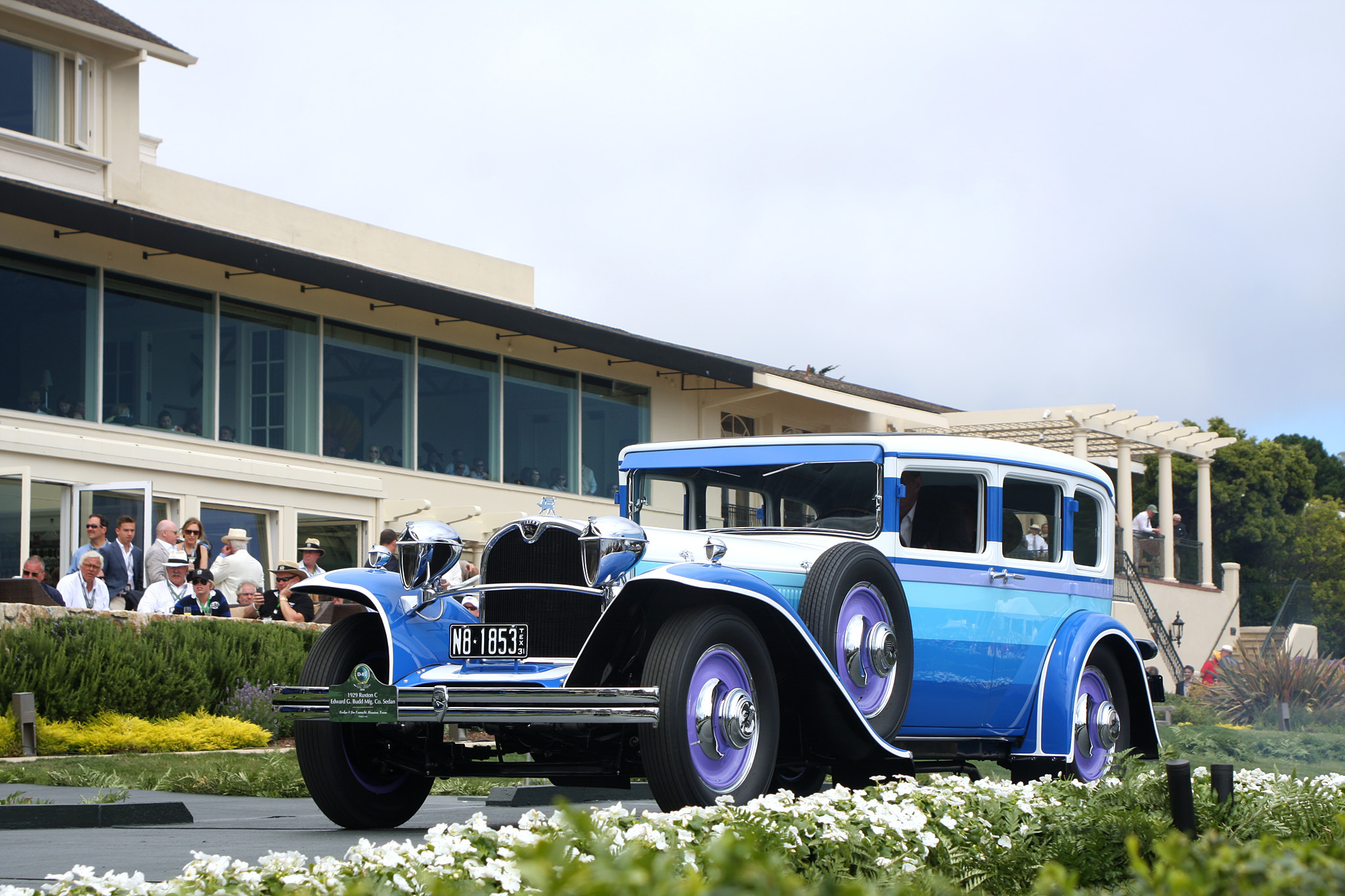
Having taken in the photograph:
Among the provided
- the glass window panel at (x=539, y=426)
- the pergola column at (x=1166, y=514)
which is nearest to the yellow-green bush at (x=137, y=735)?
the glass window panel at (x=539, y=426)

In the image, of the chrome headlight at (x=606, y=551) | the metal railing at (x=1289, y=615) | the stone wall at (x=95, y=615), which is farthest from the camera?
the metal railing at (x=1289, y=615)

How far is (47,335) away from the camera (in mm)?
19281

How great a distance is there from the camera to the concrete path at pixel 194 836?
19.2ft

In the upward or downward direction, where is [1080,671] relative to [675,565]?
downward

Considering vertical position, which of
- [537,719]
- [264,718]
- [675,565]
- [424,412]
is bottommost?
[264,718]

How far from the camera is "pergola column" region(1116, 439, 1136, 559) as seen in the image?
32625 mm

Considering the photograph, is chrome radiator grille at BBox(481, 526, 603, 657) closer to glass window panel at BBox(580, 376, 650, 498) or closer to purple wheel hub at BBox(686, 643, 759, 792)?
purple wheel hub at BBox(686, 643, 759, 792)

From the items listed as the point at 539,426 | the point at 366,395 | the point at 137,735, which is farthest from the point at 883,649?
the point at 539,426

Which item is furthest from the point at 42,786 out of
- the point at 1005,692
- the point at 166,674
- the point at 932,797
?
the point at 932,797

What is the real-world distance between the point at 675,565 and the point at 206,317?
16.6 meters

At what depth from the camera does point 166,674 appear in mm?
13023

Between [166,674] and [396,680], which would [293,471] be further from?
[396,680]

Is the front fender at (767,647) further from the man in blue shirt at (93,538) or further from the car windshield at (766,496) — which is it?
the man in blue shirt at (93,538)

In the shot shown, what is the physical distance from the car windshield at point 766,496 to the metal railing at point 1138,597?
21.4m
